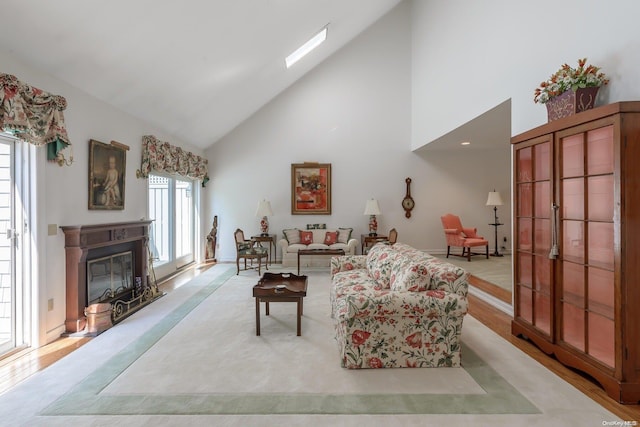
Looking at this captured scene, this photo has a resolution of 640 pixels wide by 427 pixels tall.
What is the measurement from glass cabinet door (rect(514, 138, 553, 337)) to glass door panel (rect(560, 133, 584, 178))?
108 millimetres

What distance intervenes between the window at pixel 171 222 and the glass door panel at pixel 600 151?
5468mm

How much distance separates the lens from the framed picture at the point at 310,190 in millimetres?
7496

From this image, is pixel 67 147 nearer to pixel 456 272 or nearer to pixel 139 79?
pixel 139 79

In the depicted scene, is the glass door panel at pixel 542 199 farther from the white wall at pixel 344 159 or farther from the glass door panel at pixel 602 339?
the white wall at pixel 344 159

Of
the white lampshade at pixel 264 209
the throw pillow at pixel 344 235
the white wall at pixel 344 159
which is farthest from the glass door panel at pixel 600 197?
the white lampshade at pixel 264 209

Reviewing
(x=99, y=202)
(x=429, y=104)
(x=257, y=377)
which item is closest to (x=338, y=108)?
(x=429, y=104)

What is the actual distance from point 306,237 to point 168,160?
308 centimetres

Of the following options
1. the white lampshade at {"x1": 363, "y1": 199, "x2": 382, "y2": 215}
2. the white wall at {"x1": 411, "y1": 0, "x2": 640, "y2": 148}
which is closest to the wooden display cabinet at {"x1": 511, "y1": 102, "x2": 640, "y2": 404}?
the white wall at {"x1": 411, "y1": 0, "x2": 640, "y2": 148}

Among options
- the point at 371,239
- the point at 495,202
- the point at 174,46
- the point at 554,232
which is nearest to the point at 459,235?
the point at 495,202

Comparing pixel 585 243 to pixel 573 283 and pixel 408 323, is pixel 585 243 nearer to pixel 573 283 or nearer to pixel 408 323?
pixel 573 283

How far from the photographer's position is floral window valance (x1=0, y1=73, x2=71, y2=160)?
245cm

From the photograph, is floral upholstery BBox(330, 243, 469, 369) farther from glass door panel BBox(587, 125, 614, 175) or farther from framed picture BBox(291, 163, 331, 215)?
framed picture BBox(291, 163, 331, 215)

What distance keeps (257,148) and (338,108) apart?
2077mm

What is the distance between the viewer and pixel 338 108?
24.7 ft
